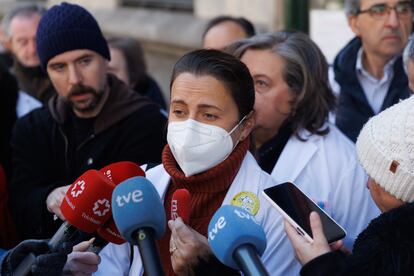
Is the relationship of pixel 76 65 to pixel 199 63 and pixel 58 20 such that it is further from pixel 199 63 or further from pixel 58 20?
pixel 199 63

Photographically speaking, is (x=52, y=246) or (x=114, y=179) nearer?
(x=52, y=246)

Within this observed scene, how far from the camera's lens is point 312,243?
196cm

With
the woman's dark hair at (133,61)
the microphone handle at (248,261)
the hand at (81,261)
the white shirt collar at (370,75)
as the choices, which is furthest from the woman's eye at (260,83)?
the woman's dark hair at (133,61)

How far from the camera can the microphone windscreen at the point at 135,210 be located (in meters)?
1.86

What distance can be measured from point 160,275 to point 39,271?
50 cm

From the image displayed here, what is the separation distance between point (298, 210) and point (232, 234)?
1.15 feet

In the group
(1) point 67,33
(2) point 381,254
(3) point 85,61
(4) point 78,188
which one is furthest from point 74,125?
(2) point 381,254

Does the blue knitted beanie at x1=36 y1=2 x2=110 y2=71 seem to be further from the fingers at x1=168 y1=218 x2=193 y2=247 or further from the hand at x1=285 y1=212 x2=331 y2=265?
the hand at x1=285 y1=212 x2=331 y2=265

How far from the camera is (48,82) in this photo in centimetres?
474

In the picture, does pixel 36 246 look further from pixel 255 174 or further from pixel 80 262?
pixel 255 174

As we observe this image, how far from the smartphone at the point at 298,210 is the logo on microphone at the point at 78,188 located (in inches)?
22.3

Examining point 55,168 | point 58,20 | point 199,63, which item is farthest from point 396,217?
point 58,20

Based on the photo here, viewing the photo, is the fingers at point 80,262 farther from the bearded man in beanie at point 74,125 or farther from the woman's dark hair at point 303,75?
the woman's dark hair at point 303,75

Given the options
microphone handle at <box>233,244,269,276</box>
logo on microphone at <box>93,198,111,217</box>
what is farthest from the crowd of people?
microphone handle at <box>233,244,269,276</box>
